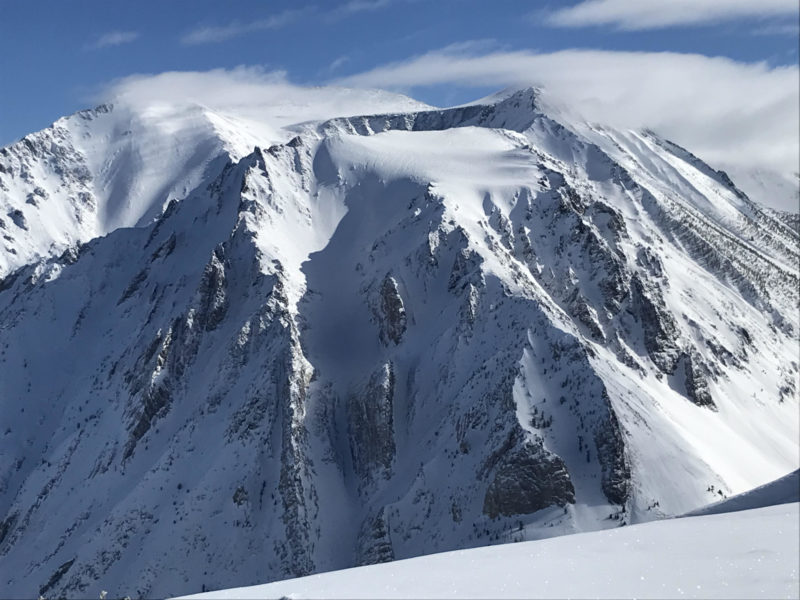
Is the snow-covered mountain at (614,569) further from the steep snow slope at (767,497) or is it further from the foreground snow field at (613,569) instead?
the steep snow slope at (767,497)

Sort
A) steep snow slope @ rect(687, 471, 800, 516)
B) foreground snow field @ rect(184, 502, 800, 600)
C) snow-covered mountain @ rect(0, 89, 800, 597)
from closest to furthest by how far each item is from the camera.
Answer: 1. foreground snow field @ rect(184, 502, 800, 600)
2. steep snow slope @ rect(687, 471, 800, 516)
3. snow-covered mountain @ rect(0, 89, 800, 597)

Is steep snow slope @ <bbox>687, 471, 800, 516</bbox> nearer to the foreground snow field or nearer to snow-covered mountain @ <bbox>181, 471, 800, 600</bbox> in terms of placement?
snow-covered mountain @ <bbox>181, 471, 800, 600</bbox>

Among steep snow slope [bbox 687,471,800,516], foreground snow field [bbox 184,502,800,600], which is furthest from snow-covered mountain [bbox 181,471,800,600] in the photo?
steep snow slope [bbox 687,471,800,516]

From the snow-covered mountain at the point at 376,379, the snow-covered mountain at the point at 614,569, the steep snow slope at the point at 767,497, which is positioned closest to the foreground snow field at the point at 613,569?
the snow-covered mountain at the point at 614,569

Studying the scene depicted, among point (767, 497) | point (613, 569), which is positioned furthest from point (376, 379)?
point (613, 569)

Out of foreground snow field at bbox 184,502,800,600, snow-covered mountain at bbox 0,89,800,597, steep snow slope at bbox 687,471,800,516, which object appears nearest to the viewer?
foreground snow field at bbox 184,502,800,600

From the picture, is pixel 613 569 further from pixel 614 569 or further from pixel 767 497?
pixel 767 497
